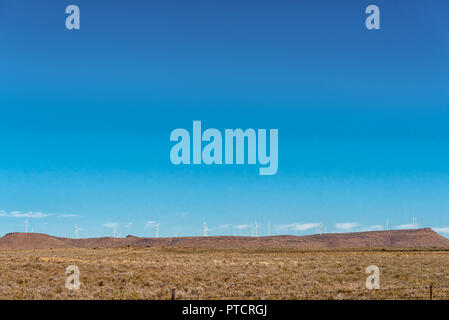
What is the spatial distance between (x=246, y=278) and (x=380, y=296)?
444 inches

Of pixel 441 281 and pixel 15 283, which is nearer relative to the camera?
pixel 15 283

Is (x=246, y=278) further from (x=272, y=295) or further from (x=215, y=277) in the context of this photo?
Answer: (x=272, y=295)

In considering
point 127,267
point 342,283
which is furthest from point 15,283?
point 342,283

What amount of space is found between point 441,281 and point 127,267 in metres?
25.8

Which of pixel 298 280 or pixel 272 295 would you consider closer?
pixel 272 295

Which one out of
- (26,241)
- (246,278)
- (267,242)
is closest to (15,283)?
(246,278)

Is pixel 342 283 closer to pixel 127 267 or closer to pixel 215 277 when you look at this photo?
pixel 215 277
